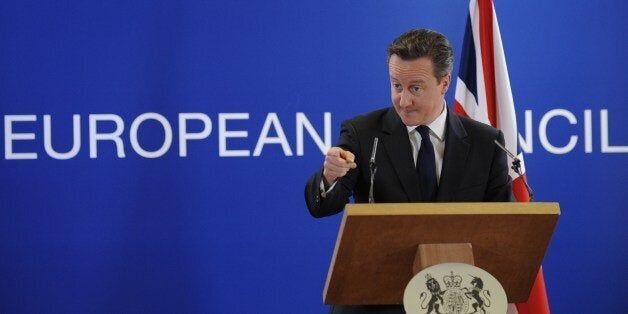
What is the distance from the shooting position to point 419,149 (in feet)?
8.24

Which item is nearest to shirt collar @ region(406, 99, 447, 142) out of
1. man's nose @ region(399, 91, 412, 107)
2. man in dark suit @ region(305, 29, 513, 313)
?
man in dark suit @ region(305, 29, 513, 313)

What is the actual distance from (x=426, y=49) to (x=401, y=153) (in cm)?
29

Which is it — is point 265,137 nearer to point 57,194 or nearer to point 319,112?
point 319,112

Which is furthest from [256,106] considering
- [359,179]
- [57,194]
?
[359,179]

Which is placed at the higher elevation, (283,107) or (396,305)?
(283,107)

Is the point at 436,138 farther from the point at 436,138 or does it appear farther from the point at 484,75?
the point at 484,75

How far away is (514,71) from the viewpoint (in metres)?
4.10

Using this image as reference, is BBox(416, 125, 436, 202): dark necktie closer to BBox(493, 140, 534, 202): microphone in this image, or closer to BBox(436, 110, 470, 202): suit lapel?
BBox(436, 110, 470, 202): suit lapel

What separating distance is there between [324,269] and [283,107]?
755 mm

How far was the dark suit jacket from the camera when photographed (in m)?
2.45

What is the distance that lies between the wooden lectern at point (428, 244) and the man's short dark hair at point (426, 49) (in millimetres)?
568

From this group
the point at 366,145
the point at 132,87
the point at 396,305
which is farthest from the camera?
the point at 132,87

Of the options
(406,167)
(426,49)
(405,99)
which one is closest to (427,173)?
(406,167)

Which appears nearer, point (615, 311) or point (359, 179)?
point (359, 179)
